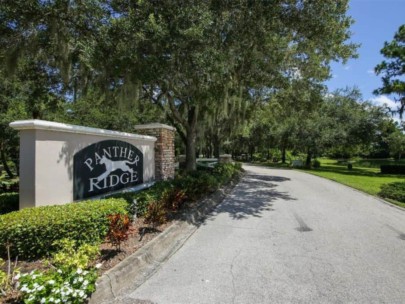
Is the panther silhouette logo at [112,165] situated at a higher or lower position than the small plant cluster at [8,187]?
higher

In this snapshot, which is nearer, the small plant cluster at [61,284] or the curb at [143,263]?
the small plant cluster at [61,284]

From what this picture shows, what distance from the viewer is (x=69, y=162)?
5.79 m

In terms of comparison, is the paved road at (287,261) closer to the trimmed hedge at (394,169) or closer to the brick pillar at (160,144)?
the brick pillar at (160,144)

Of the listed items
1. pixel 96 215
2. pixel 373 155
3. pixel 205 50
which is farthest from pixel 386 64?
pixel 373 155

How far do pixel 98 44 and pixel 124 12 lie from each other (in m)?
1.15

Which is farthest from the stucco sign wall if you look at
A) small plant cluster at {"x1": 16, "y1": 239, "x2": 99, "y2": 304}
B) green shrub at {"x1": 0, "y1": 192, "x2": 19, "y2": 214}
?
small plant cluster at {"x1": 16, "y1": 239, "x2": 99, "y2": 304}

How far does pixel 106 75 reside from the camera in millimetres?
8422

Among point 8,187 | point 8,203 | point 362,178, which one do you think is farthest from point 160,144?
point 362,178

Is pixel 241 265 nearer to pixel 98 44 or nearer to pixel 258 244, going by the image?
pixel 258 244

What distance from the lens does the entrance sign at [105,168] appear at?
20.0 ft

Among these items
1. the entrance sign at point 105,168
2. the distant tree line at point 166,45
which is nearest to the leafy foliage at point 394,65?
the distant tree line at point 166,45

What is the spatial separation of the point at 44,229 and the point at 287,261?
349 centimetres

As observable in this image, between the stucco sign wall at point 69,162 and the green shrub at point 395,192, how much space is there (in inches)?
353

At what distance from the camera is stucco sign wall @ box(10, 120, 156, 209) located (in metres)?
5.09
